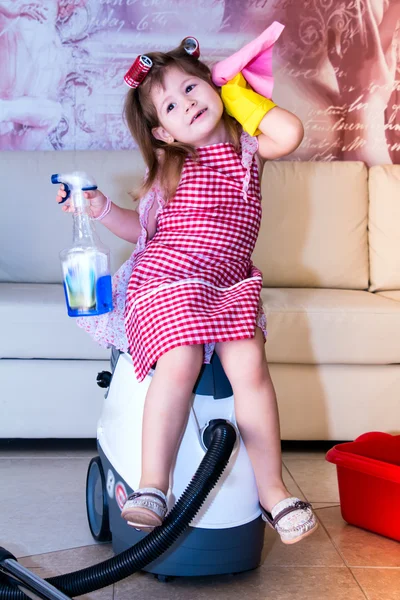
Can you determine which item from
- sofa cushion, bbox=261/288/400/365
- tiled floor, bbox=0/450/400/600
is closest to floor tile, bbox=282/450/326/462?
tiled floor, bbox=0/450/400/600

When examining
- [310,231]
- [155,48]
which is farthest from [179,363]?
[155,48]

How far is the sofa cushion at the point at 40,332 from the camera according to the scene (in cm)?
215

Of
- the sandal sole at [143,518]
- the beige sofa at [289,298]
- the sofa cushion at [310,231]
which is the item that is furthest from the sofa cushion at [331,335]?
the sandal sole at [143,518]

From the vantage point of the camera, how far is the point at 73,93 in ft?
9.61

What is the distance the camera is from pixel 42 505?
1.86m

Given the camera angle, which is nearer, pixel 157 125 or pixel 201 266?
pixel 201 266

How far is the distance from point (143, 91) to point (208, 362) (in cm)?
61

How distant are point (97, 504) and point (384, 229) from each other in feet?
4.99

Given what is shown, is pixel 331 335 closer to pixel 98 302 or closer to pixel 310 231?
pixel 310 231

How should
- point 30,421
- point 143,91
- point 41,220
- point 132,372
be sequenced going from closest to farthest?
1. point 132,372
2. point 143,91
3. point 30,421
4. point 41,220

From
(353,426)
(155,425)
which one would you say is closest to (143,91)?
(155,425)

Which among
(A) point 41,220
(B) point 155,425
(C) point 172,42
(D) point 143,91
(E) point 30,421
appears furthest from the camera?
(C) point 172,42

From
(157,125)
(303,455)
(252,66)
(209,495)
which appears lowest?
(303,455)

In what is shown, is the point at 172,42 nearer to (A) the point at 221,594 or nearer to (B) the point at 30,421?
(B) the point at 30,421
